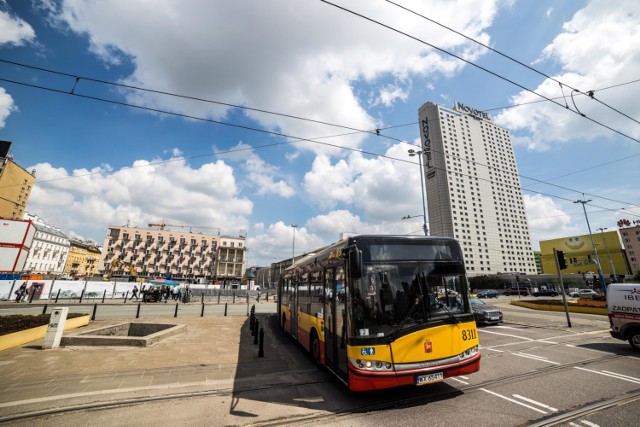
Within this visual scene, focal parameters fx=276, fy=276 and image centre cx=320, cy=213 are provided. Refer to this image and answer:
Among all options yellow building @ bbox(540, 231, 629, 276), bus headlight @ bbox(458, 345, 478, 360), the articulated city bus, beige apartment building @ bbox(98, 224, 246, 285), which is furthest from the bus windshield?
beige apartment building @ bbox(98, 224, 246, 285)

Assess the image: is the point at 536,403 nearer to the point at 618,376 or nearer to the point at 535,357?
the point at 618,376

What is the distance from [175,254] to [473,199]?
120m

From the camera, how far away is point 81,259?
4532 inches

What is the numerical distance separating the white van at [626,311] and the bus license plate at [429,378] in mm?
8335

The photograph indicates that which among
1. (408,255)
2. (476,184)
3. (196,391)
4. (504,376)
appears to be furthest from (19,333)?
(476,184)

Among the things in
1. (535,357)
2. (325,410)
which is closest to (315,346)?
(325,410)

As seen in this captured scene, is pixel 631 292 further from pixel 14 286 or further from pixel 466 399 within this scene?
pixel 14 286

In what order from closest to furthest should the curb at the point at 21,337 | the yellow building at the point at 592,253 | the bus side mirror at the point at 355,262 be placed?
the bus side mirror at the point at 355,262 → the curb at the point at 21,337 → the yellow building at the point at 592,253

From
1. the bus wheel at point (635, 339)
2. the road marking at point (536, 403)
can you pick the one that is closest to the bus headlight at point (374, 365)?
the road marking at point (536, 403)

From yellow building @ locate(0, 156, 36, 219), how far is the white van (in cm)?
8876

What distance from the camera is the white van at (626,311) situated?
872 cm

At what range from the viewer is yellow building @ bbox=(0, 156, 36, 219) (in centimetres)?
6438

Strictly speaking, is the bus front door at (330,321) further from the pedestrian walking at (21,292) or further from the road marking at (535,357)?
the pedestrian walking at (21,292)

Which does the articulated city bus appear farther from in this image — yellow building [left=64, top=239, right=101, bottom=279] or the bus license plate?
yellow building [left=64, top=239, right=101, bottom=279]
